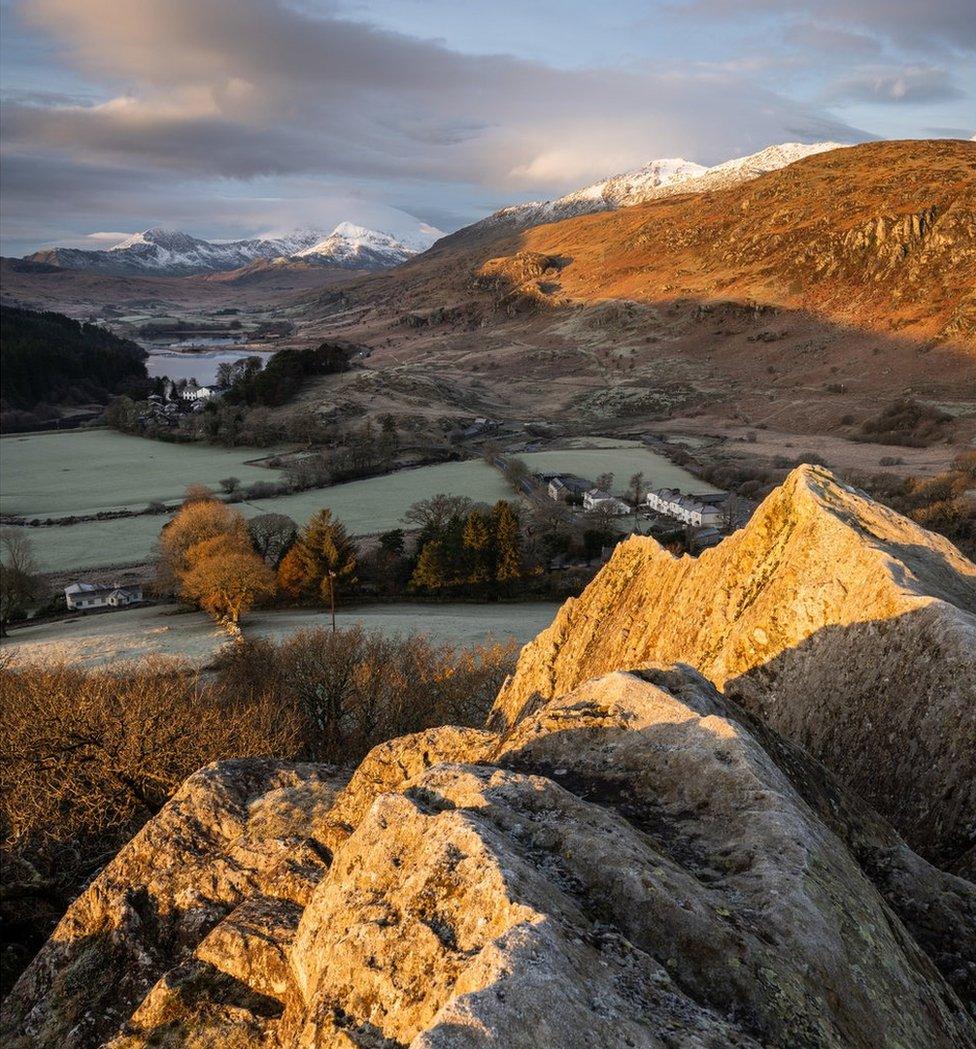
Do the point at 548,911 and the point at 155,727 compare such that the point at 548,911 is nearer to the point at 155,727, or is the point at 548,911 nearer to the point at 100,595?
the point at 155,727

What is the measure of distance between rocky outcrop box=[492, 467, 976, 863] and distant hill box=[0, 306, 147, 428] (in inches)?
6247

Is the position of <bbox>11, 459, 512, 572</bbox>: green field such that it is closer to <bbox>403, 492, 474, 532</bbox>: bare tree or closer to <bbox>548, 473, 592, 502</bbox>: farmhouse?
<bbox>403, 492, 474, 532</bbox>: bare tree

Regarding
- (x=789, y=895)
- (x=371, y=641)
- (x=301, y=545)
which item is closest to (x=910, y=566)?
(x=789, y=895)

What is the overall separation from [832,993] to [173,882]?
25.3ft

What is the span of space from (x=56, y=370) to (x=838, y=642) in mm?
187769

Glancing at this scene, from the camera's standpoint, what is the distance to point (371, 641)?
3816 centimetres

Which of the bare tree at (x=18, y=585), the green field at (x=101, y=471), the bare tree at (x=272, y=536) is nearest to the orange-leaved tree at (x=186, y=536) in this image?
the bare tree at (x=272, y=536)

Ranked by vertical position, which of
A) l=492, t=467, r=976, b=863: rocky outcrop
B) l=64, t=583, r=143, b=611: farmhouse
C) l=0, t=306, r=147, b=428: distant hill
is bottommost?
l=64, t=583, r=143, b=611: farmhouse

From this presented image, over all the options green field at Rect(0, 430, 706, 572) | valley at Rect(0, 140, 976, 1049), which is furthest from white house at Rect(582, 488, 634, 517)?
valley at Rect(0, 140, 976, 1049)

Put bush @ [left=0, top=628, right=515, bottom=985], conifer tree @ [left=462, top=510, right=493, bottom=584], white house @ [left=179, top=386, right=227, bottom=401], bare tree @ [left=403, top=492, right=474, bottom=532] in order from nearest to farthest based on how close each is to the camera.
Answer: bush @ [left=0, top=628, right=515, bottom=985] → conifer tree @ [left=462, top=510, right=493, bottom=584] → bare tree @ [left=403, top=492, right=474, bottom=532] → white house @ [left=179, top=386, right=227, bottom=401]

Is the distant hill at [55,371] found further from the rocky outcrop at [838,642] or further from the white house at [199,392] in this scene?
the rocky outcrop at [838,642]

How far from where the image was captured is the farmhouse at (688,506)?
71438mm

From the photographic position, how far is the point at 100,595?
59.9m

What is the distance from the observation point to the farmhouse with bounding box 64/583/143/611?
5856 cm
